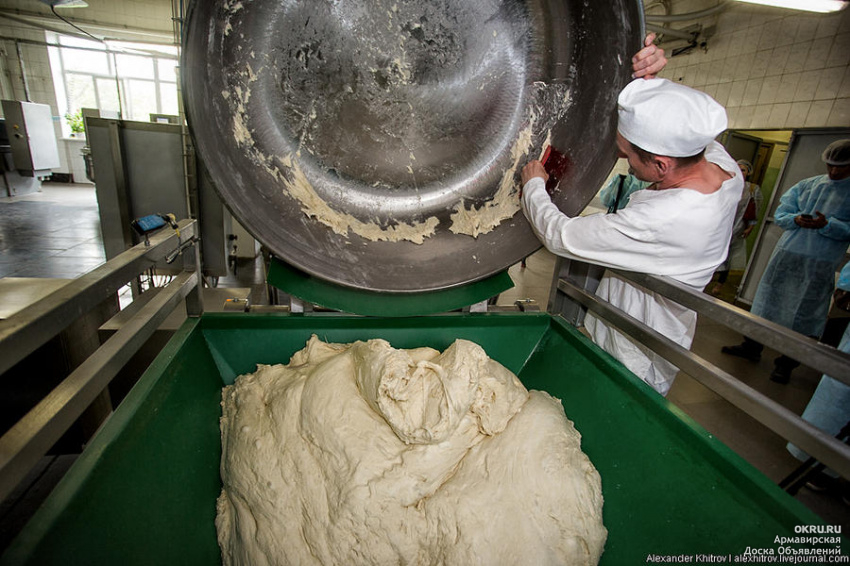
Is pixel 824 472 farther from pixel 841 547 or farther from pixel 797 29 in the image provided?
pixel 797 29

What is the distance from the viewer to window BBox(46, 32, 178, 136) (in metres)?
7.95

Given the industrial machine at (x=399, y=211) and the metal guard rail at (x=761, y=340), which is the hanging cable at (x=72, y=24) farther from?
the metal guard rail at (x=761, y=340)

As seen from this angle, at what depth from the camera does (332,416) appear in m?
0.86

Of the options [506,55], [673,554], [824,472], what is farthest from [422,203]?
[824,472]

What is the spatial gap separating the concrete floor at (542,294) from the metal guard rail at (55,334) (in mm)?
2047

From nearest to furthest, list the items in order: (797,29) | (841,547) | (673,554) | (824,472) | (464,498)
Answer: (841,547) → (673,554) → (464,498) → (824,472) → (797,29)

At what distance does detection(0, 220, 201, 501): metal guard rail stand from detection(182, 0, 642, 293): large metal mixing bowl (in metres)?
0.26

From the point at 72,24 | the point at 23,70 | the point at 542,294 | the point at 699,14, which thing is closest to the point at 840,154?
the point at 542,294

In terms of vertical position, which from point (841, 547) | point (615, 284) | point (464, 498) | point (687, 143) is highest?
point (687, 143)

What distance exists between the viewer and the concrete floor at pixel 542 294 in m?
1.87

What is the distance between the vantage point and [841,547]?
51 cm

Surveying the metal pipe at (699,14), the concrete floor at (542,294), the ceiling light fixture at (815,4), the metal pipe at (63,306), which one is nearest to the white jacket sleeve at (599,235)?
the metal pipe at (63,306)

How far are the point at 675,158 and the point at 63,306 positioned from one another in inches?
46.2

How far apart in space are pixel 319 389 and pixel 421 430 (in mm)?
251
